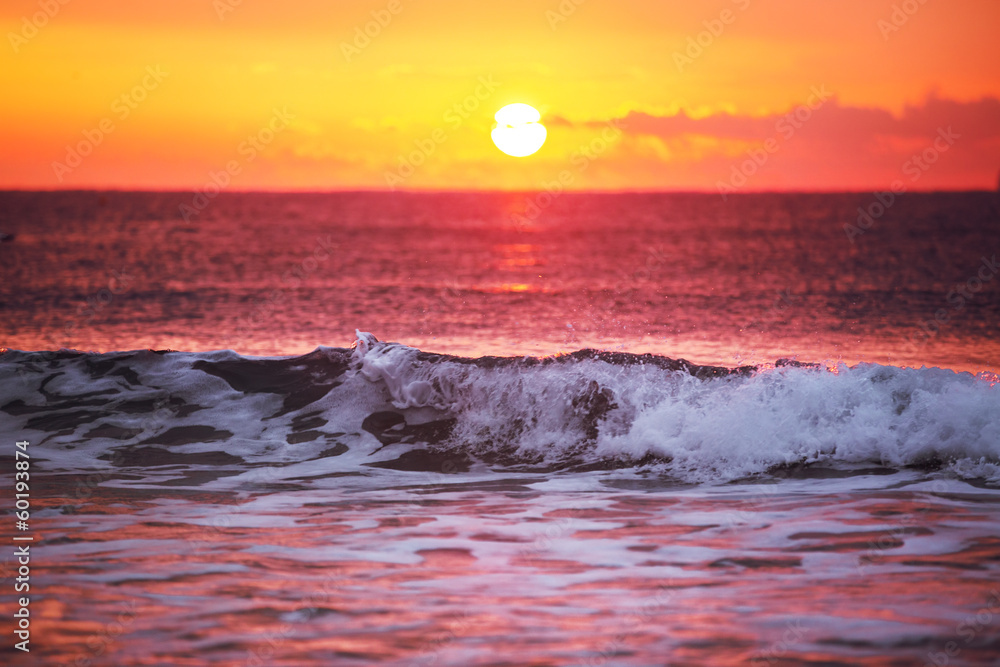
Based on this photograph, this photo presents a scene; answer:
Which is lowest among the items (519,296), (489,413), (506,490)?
(506,490)

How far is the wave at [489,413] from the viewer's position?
10.5m

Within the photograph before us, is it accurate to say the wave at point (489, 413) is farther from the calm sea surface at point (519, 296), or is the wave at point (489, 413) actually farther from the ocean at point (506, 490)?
the calm sea surface at point (519, 296)

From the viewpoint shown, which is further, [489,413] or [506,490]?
[489,413]

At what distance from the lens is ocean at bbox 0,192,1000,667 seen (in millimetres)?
5707

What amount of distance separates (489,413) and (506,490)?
2959 millimetres

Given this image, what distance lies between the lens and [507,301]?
27500 millimetres

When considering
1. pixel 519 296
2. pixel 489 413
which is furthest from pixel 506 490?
pixel 519 296

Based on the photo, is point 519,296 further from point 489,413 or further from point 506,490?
point 506,490

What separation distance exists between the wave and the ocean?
46mm

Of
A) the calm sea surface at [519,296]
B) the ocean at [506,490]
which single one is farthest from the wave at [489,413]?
the calm sea surface at [519,296]

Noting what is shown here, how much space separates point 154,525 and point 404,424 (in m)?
4.73

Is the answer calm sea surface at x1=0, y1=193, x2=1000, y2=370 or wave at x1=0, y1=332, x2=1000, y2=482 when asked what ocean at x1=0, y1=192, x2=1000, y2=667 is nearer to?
wave at x1=0, y1=332, x2=1000, y2=482

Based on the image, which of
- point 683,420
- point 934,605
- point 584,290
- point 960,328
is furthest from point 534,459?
point 584,290

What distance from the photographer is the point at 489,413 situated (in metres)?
12.5
